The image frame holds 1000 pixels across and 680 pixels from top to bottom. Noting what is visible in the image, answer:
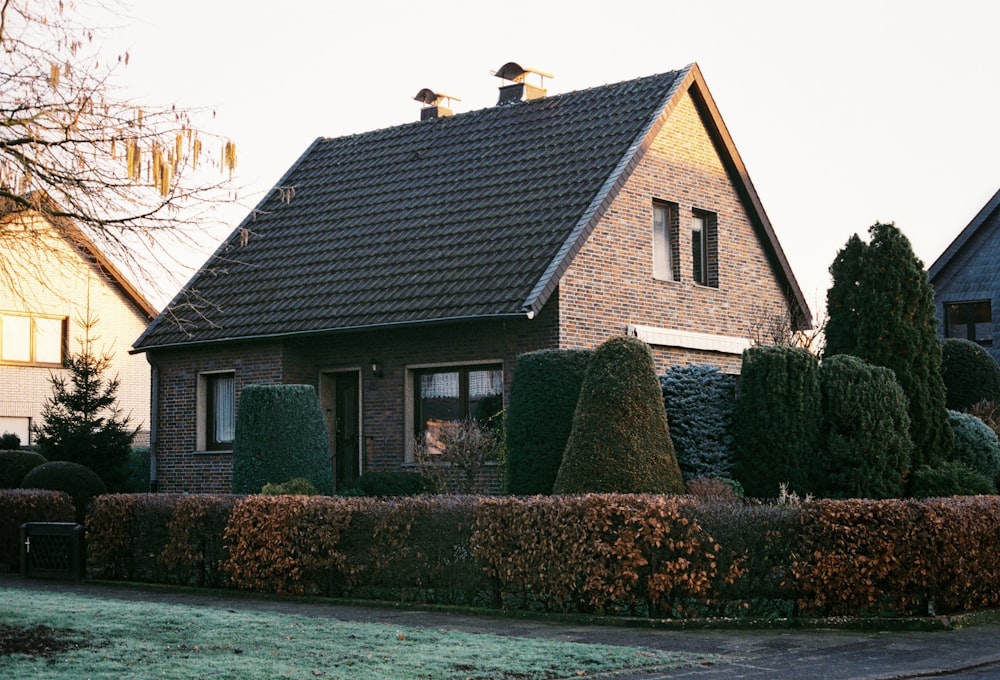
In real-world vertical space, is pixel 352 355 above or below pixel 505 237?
below

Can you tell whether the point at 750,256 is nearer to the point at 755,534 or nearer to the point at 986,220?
the point at 755,534

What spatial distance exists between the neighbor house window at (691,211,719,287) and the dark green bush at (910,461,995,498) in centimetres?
762

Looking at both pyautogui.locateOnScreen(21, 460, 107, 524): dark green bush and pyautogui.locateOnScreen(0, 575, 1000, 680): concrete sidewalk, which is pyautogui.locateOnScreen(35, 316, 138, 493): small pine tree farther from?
pyautogui.locateOnScreen(0, 575, 1000, 680): concrete sidewalk

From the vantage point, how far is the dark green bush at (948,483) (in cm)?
1725

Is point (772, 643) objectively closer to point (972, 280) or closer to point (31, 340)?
point (31, 340)

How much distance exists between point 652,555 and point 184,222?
5.71 m

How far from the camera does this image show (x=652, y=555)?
13266mm

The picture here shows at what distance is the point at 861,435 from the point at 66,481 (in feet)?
43.4

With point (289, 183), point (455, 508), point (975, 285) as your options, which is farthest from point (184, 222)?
point (975, 285)

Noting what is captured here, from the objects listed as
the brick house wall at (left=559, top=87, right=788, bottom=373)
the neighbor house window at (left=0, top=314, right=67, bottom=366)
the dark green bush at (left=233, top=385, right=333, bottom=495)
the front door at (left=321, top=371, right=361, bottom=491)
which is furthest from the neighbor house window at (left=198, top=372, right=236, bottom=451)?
the neighbor house window at (left=0, top=314, right=67, bottom=366)

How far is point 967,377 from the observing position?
26844 millimetres

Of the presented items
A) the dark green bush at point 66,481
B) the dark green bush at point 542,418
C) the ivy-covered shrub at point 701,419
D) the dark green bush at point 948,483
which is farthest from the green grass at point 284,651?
the dark green bush at point 66,481

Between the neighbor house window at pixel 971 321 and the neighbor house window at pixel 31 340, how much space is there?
91.3 feet

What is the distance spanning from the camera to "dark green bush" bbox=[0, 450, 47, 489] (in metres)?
25.1
